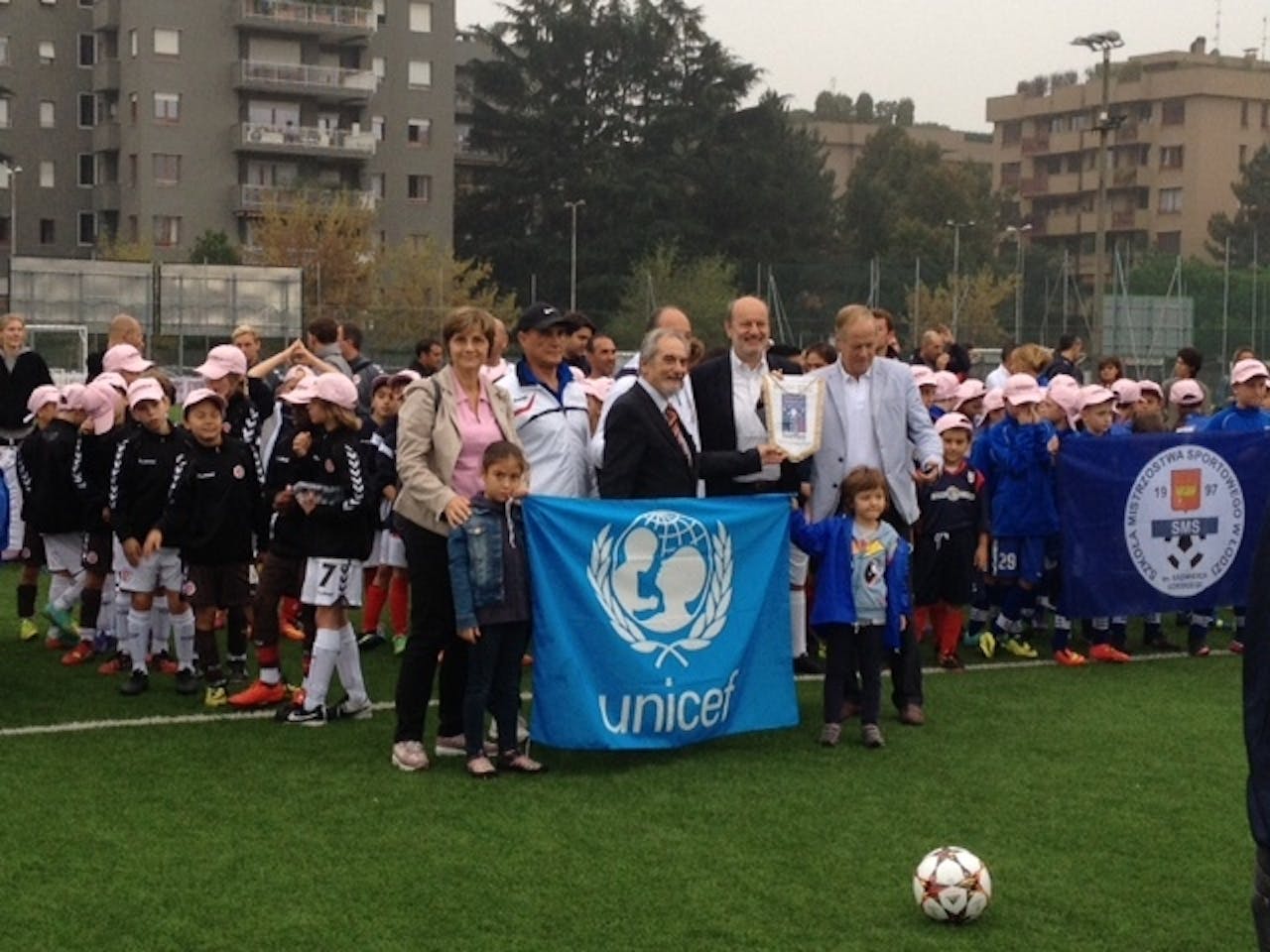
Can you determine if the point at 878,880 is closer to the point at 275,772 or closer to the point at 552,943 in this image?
the point at 552,943

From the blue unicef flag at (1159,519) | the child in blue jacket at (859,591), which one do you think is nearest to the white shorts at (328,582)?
the child in blue jacket at (859,591)

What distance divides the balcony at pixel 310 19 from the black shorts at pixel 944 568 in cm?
7128

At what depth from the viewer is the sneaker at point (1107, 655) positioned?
40.6 ft

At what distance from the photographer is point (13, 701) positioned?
34.1ft

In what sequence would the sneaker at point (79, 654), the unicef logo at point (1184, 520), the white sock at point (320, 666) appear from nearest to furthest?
the white sock at point (320, 666), the sneaker at point (79, 654), the unicef logo at point (1184, 520)

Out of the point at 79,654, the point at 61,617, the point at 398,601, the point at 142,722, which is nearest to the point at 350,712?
the point at 142,722

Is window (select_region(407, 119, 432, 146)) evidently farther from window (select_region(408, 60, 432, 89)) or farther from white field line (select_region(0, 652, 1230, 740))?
white field line (select_region(0, 652, 1230, 740))

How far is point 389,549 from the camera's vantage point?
12.2 m

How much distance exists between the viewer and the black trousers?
863cm

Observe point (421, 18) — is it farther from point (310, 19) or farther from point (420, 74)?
point (310, 19)

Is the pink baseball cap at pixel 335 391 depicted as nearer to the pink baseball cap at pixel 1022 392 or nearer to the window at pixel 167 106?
the pink baseball cap at pixel 1022 392

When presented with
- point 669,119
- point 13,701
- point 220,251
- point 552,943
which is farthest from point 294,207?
point 552,943

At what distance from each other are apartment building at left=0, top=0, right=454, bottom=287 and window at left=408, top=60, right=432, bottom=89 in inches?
2.5

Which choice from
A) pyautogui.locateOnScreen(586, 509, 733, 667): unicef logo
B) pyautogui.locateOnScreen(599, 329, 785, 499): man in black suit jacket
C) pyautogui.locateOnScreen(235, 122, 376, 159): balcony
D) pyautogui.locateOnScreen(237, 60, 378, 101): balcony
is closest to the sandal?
pyautogui.locateOnScreen(586, 509, 733, 667): unicef logo
